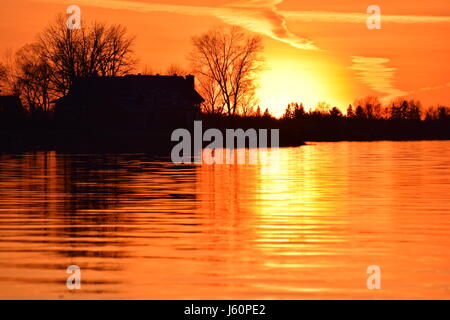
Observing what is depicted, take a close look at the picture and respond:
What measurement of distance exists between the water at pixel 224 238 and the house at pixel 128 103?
69.1m

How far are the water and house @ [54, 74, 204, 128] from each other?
69101 mm

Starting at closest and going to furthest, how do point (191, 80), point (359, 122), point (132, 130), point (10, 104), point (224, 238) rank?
point (224, 238) < point (132, 130) < point (191, 80) < point (10, 104) < point (359, 122)

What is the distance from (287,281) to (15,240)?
6.44m

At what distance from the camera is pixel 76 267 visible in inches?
563

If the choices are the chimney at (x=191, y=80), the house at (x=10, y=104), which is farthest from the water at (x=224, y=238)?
the chimney at (x=191, y=80)

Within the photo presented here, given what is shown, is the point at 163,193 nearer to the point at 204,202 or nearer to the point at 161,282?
the point at 204,202

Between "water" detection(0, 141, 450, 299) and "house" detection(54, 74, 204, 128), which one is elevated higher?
"house" detection(54, 74, 204, 128)

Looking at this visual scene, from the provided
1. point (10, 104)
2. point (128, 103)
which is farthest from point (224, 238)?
point (10, 104)

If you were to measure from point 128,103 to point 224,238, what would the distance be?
88494mm

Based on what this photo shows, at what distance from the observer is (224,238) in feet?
59.1

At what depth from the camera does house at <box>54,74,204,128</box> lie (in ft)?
339

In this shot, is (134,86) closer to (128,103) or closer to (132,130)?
(128,103)

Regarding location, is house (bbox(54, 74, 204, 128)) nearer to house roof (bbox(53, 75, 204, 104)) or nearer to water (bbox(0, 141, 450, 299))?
house roof (bbox(53, 75, 204, 104))

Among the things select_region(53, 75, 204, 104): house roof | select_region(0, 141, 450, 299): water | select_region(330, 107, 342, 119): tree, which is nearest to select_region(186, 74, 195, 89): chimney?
select_region(53, 75, 204, 104): house roof
